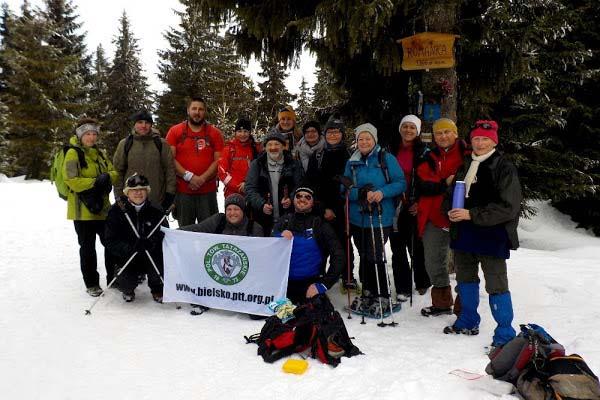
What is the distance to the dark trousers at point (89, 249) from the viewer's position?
6074 millimetres

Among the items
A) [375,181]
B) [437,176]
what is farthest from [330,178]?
[437,176]

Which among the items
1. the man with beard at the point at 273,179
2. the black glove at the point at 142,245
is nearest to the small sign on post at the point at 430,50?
the man with beard at the point at 273,179

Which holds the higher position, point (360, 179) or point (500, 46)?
point (500, 46)

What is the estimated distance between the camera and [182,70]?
30.5m

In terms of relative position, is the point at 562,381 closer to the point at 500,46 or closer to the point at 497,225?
the point at 497,225

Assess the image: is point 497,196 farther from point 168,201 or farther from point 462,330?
point 168,201

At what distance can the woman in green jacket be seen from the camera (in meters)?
5.91

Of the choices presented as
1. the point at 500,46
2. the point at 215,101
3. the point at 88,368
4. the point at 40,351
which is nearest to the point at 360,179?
the point at 500,46

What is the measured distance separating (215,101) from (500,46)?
24.8 meters

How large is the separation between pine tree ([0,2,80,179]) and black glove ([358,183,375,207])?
81.4 feet

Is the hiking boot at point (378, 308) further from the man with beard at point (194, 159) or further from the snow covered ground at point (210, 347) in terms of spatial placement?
the man with beard at point (194, 159)

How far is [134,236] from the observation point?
5.86m

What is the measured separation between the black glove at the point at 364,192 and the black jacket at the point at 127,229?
2665mm

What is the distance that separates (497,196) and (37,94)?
2771 centimetres
